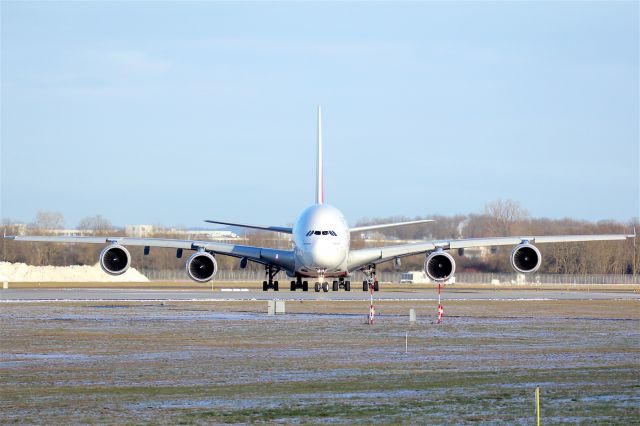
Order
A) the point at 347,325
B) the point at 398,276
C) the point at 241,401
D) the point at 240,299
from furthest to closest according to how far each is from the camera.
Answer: the point at 398,276 < the point at 240,299 < the point at 347,325 < the point at 241,401

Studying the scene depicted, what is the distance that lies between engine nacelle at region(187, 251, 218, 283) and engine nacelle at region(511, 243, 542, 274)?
48.2 feet

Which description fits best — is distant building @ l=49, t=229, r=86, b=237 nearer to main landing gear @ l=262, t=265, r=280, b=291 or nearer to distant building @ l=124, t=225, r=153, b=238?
distant building @ l=124, t=225, r=153, b=238

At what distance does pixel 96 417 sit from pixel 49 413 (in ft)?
2.34

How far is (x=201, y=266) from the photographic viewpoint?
54938 mm

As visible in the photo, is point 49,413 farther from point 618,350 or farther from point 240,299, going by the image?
point 240,299

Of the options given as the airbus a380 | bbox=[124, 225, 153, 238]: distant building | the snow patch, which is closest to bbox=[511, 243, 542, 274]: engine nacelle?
the airbus a380

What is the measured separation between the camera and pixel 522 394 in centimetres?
1572

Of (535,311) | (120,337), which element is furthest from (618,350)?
(535,311)

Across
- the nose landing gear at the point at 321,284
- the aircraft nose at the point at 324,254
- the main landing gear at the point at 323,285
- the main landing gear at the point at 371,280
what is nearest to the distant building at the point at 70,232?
the main landing gear at the point at 371,280

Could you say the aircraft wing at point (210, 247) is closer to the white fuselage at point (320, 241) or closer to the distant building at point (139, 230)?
the white fuselage at point (320, 241)

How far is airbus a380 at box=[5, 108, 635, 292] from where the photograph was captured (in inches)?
2086

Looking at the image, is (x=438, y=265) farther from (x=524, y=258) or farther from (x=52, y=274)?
(x=52, y=274)

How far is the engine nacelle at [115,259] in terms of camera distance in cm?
5400

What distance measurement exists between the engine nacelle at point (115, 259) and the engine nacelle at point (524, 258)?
18794 mm
